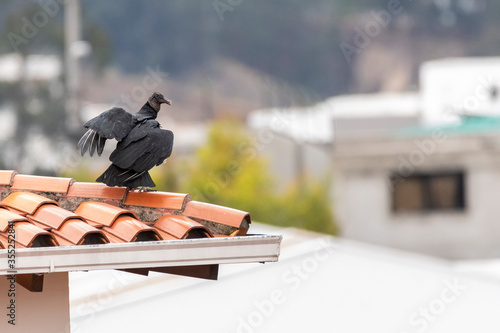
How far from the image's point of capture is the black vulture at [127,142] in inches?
201

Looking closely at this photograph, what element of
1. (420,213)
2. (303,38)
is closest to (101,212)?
(420,213)

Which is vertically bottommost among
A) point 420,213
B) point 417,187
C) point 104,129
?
point 420,213

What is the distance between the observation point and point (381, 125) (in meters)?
48.5

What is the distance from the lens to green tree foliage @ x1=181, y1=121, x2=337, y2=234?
1289 inches

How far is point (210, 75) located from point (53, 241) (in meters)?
80.0

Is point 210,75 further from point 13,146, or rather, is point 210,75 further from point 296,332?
point 296,332

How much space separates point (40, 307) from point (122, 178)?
975 mm

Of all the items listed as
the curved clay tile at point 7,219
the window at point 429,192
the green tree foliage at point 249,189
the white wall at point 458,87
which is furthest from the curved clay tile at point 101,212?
the white wall at point 458,87

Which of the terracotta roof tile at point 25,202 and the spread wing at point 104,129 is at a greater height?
the spread wing at point 104,129

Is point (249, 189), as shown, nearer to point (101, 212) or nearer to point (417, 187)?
point (417, 187)

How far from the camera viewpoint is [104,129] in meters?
5.10

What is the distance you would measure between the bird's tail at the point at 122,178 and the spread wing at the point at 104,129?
0.28 m

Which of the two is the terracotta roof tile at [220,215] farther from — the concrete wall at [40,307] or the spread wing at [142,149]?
the concrete wall at [40,307]

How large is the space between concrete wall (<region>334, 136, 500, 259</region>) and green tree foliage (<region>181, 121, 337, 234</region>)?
3.59 feet
